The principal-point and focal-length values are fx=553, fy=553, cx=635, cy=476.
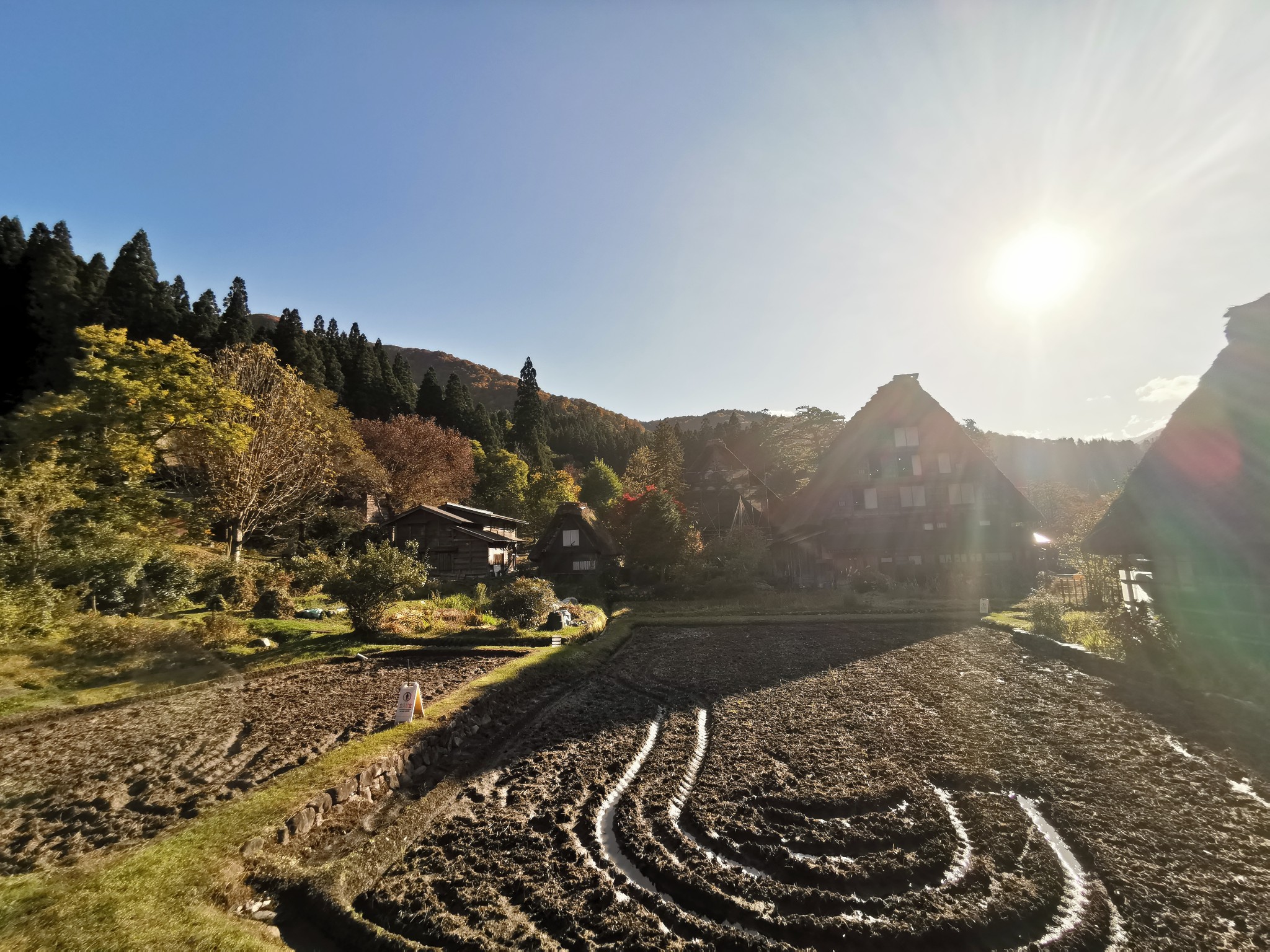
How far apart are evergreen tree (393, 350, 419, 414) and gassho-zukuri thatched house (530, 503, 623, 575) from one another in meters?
33.5

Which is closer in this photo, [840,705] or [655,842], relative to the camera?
[655,842]

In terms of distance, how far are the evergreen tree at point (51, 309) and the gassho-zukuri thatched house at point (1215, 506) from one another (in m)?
57.6

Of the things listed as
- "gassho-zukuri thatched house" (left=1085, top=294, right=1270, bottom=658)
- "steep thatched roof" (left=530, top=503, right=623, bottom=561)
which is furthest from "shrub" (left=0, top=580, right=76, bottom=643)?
"gassho-zukuri thatched house" (left=1085, top=294, right=1270, bottom=658)

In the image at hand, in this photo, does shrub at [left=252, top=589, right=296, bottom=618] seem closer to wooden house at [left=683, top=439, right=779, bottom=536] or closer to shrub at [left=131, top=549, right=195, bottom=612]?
shrub at [left=131, top=549, right=195, bottom=612]

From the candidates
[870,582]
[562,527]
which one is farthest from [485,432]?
[870,582]

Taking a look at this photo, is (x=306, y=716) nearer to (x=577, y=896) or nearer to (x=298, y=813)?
(x=298, y=813)

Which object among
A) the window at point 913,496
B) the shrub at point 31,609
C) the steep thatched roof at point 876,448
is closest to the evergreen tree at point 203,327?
the shrub at point 31,609

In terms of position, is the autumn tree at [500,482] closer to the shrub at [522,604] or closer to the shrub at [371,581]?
the shrub at [522,604]

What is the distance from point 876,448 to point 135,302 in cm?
6346

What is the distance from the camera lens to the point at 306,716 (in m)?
10.5

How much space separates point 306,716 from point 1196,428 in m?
23.4

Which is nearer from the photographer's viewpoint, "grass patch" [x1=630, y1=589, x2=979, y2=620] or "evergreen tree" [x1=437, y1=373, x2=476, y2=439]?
"grass patch" [x1=630, y1=589, x2=979, y2=620]

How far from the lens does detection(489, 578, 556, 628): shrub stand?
20797 mm

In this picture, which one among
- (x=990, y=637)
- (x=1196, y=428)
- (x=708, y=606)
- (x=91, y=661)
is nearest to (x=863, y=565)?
(x=708, y=606)
